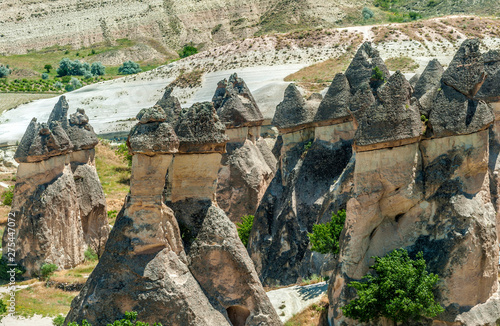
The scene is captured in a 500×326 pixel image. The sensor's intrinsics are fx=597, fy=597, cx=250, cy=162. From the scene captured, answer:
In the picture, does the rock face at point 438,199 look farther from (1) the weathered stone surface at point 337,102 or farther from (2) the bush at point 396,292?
(1) the weathered stone surface at point 337,102

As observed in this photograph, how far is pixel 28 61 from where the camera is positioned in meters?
116

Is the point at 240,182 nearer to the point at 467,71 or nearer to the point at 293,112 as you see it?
the point at 293,112

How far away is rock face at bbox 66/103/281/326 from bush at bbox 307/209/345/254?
5463mm

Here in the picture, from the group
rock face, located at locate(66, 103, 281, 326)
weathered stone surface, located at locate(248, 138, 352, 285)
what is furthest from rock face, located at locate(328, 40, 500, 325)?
weathered stone surface, located at locate(248, 138, 352, 285)

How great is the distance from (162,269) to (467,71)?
8916 millimetres

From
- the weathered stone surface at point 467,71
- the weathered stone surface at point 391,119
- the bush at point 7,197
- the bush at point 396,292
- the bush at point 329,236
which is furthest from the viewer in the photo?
the bush at point 7,197

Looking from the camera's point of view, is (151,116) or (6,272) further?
(6,272)

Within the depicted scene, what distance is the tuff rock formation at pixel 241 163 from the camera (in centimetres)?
2808

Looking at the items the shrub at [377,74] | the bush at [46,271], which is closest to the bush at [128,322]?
the bush at [46,271]

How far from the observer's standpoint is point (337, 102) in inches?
888

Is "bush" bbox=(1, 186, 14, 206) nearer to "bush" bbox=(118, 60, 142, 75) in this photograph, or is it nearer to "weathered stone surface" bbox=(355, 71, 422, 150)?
"weathered stone surface" bbox=(355, 71, 422, 150)

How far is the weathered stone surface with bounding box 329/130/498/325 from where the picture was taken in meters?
13.9

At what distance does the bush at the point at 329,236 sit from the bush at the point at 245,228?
6.74m

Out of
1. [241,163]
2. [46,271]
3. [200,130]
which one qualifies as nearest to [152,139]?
[200,130]
